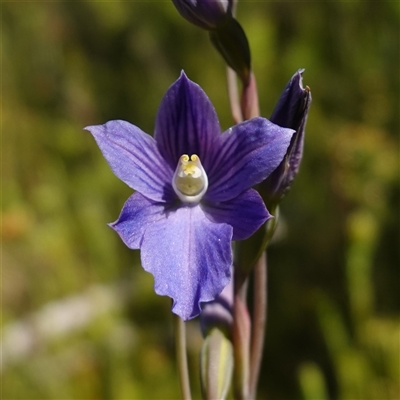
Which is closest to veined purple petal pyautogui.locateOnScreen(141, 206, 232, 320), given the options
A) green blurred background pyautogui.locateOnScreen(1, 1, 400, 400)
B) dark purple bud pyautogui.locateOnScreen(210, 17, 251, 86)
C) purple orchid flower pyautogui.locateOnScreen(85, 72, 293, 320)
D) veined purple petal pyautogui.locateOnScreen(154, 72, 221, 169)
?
purple orchid flower pyautogui.locateOnScreen(85, 72, 293, 320)

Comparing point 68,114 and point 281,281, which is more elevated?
point 68,114

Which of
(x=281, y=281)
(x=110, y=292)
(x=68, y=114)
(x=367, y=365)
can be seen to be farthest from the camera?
(x=68, y=114)

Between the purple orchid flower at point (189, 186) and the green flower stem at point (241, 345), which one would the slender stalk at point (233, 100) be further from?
the green flower stem at point (241, 345)

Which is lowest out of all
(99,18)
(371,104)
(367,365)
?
(367,365)

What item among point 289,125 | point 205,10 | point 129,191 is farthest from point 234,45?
point 129,191

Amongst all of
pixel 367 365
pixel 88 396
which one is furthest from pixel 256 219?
pixel 88 396

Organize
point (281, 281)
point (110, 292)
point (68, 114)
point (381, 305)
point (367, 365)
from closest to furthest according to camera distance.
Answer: point (367, 365) → point (381, 305) → point (281, 281) → point (110, 292) → point (68, 114)

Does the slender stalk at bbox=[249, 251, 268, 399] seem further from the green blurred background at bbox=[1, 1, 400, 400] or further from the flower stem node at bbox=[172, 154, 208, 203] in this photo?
the green blurred background at bbox=[1, 1, 400, 400]

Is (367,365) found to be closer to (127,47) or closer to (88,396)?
(88,396)
